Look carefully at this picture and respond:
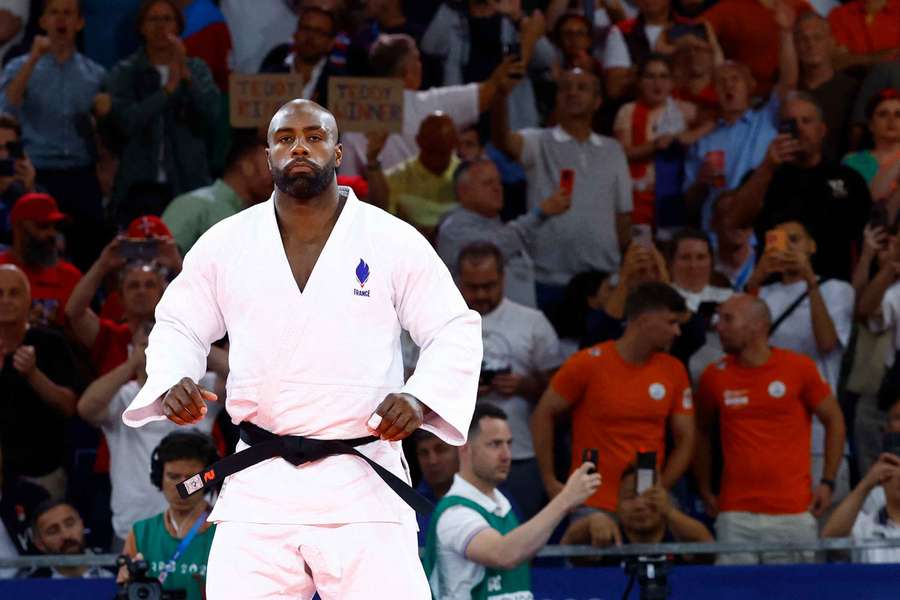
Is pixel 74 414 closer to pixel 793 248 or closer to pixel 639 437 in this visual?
pixel 639 437

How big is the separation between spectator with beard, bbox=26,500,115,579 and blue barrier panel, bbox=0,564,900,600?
82.4 inches

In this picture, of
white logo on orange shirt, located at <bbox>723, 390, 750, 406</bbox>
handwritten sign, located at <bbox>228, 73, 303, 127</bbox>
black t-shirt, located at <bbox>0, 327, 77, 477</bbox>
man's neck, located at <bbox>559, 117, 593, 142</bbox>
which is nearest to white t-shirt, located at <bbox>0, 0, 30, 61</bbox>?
handwritten sign, located at <bbox>228, 73, 303, 127</bbox>

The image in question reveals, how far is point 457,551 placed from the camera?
6.71 m

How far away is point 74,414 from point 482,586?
8.53 feet

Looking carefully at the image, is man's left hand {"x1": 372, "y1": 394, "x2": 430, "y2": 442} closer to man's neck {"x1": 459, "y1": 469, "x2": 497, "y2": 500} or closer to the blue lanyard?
the blue lanyard

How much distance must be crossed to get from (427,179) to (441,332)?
520 centimetres

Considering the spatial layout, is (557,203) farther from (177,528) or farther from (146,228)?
(177,528)

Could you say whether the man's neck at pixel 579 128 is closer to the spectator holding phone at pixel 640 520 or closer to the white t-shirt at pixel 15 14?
the spectator holding phone at pixel 640 520

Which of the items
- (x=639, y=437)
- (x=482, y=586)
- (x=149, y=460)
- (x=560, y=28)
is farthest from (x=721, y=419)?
(x=560, y=28)

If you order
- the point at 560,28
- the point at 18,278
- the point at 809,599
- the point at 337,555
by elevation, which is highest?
the point at 560,28

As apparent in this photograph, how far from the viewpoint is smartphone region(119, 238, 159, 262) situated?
8367mm

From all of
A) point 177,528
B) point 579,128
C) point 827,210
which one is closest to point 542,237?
point 579,128

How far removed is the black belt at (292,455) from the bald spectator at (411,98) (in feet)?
17.2

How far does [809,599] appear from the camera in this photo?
704 cm
